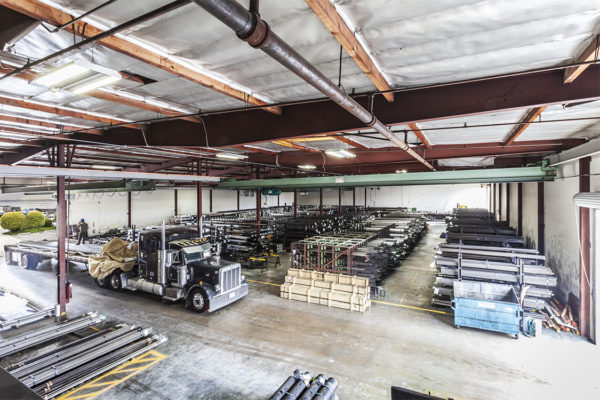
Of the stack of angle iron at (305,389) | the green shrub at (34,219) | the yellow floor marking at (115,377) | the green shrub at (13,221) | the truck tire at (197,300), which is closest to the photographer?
the stack of angle iron at (305,389)

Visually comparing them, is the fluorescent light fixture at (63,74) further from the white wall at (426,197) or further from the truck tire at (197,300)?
the white wall at (426,197)

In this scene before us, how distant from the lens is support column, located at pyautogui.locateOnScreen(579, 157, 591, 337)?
7.96 metres

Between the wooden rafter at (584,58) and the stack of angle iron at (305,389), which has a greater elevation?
the wooden rafter at (584,58)

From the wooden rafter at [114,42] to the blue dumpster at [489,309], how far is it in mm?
8523

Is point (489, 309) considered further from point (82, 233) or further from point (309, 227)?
point (82, 233)

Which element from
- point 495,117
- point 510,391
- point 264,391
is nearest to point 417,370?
point 510,391

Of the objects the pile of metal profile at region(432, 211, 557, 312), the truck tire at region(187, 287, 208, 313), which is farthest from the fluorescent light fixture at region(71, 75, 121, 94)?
the pile of metal profile at region(432, 211, 557, 312)

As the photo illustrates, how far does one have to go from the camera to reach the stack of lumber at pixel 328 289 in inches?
400

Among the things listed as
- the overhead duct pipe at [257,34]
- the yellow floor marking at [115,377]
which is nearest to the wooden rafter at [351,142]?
the overhead duct pipe at [257,34]

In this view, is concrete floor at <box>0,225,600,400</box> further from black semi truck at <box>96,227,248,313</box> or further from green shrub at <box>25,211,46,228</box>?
green shrub at <box>25,211,46,228</box>

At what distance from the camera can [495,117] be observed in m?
6.41

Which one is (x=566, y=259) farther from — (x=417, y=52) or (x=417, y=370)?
(x=417, y=52)

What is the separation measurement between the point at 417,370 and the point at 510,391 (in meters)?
1.73

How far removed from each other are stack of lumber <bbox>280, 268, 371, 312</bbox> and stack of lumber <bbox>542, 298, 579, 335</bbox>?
5224 millimetres
